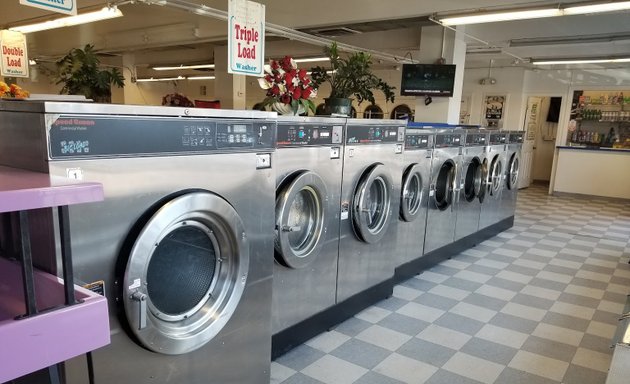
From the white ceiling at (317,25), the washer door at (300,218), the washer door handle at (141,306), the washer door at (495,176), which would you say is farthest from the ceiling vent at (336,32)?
the washer door handle at (141,306)

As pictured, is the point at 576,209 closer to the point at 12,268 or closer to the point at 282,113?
the point at 282,113

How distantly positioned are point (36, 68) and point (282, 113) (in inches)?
634

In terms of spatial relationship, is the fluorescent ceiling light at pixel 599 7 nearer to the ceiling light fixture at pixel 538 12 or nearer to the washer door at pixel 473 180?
the ceiling light fixture at pixel 538 12

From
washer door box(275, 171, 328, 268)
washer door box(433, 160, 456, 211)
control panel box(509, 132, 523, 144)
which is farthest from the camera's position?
control panel box(509, 132, 523, 144)

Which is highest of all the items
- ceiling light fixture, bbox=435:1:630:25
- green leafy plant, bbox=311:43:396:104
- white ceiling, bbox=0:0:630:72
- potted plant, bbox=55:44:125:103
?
white ceiling, bbox=0:0:630:72

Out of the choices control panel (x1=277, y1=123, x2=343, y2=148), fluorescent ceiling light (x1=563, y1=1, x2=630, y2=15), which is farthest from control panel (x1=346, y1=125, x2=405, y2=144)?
fluorescent ceiling light (x1=563, y1=1, x2=630, y2=15)

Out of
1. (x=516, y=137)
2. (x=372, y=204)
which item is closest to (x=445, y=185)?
(x=372, y=204)

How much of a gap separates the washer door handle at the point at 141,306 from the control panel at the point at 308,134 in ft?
3.77

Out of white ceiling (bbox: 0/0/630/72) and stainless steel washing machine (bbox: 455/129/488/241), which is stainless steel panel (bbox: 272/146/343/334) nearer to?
stainless steel washing machine (bbox: 455/129/488/241)

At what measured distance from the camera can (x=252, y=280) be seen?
2.07 m

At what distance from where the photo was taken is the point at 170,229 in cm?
163

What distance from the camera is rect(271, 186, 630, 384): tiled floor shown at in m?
2.60

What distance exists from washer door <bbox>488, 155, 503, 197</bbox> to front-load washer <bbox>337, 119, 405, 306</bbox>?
2.50 metres

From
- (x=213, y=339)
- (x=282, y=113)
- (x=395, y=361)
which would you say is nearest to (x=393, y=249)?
(x=395, y=361)
